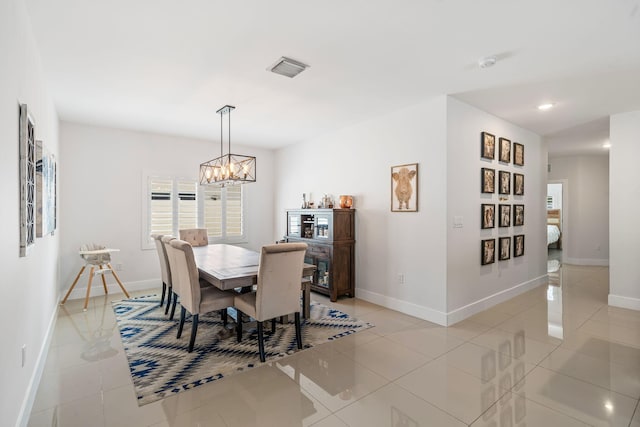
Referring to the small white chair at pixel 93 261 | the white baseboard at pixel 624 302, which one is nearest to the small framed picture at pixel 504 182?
the white baseboard at pixel 624 302

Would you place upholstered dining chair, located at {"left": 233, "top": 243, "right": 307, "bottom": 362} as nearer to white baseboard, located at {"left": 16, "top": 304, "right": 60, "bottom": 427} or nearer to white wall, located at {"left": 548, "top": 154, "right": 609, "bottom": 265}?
white baseboard, located at {"left": 16, "top": 304, "right": 60, "bottom": 427}

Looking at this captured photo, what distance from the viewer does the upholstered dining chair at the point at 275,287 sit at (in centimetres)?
273

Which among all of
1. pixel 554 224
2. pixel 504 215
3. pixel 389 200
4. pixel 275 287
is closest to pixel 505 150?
pixel 504 215

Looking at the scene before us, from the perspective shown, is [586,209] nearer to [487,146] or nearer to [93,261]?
[487,146]

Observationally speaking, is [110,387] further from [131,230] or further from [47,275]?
[131,230]

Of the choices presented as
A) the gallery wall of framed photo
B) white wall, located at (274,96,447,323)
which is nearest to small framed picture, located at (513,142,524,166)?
the gallery wall of framed photo

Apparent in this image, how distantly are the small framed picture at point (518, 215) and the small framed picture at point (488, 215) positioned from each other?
2.07ft

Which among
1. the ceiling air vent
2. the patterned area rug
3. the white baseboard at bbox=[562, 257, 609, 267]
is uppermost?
the ceiling air vent

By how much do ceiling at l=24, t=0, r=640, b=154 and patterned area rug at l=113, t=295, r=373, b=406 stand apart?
257cm

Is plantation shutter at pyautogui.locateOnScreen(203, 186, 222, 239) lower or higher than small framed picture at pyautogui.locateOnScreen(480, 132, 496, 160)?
lower

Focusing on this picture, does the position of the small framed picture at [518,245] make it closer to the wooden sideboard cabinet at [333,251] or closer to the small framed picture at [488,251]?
the small framed picture at [488,251]

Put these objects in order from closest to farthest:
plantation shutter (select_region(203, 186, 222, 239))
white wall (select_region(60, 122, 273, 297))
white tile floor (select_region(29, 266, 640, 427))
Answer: white tile floor (select_region(29, 266, 640, 427)), white wall (select_region(60, 122, 273, 297)), plantation shutter (select_region(203, 186, 222, 239))

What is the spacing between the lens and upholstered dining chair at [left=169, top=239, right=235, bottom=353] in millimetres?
2846

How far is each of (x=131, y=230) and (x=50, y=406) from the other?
339 centimetres
